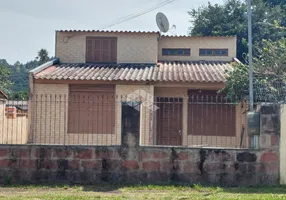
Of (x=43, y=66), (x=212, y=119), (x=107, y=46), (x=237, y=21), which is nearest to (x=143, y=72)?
(x=107, y=46)

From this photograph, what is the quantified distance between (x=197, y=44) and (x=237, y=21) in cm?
1040

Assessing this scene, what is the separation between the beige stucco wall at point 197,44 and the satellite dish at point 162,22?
52 centimetres

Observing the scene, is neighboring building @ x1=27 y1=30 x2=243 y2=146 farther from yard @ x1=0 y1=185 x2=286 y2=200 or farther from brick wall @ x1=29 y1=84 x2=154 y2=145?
yard @ x1=0 y1=185 x2=286 y2=200

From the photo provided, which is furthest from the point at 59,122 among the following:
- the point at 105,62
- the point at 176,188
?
the point at 176,188

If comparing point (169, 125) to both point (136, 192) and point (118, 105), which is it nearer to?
point (118, 105)

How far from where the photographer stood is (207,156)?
8.41 metres

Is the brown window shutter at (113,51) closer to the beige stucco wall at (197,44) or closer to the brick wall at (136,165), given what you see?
the beige stucco wall at (197,44)

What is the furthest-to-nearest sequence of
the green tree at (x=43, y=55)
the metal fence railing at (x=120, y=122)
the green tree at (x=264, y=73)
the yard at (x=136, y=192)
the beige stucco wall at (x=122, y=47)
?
the green tree at (x=43, y=55), the beige stucco wall at (x=122, y=47), the metal fence railing at (x=120, y=122), the green tree at (x=264, y=73), the yard at (x=136, y=192)

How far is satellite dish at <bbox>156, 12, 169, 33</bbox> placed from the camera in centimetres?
1723

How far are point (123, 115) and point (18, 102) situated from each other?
14.7 feet

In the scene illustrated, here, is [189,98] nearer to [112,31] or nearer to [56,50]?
[112,31]

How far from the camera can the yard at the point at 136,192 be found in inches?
286

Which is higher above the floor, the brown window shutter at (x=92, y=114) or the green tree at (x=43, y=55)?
the green tree at (x=43, y=55)

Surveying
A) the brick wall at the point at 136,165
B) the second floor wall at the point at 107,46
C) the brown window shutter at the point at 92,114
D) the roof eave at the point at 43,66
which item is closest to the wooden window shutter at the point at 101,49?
the second floor wall at the point at 107,46
